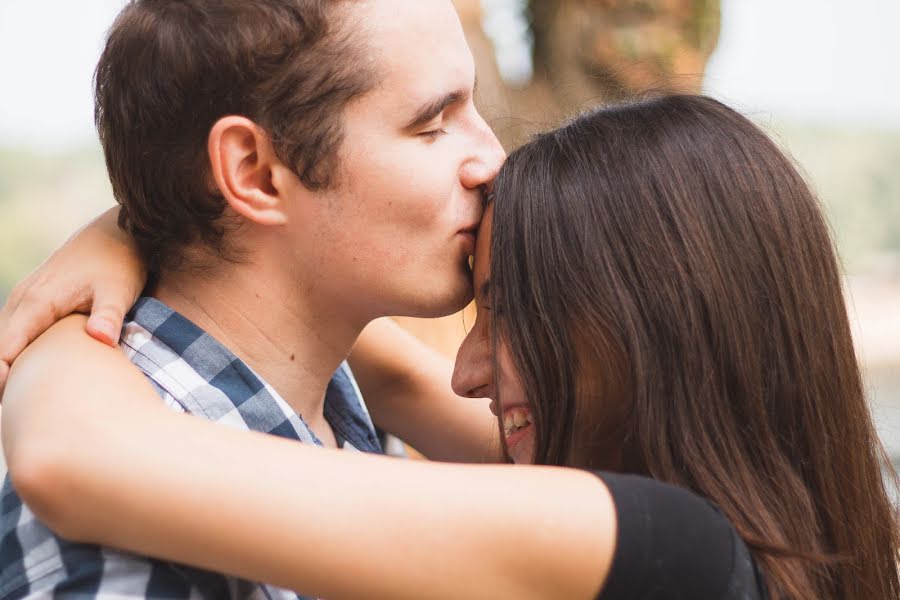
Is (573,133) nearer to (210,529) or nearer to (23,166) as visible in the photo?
(210,529)

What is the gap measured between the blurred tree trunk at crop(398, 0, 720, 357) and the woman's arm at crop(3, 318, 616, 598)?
1856 millimetres

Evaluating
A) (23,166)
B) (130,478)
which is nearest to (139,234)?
(130,478)

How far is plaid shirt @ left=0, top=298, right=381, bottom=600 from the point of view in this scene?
137 centimetres

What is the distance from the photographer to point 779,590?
142 centimetres

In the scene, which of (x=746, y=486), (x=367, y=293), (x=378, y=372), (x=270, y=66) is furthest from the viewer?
(x=378, y=372)

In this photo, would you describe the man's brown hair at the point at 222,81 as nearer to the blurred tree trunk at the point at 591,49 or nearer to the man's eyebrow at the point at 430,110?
the man's eyebrow at the point at 430,110

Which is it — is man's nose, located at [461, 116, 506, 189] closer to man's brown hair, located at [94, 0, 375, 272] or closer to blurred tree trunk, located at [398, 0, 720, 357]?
man's brown hair, located at [94, 0, 375, 272]

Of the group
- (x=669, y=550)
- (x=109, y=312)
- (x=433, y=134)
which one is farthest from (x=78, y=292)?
(x=669, y=550)

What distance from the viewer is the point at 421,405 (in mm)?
2342

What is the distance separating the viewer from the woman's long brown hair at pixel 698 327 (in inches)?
64.4

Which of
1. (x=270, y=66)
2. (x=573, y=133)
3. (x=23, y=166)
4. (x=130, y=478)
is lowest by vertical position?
(x=23, y=166)

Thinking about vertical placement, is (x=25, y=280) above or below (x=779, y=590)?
above

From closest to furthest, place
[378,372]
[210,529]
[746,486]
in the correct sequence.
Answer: [210,529] < [746,486] < [378,372]

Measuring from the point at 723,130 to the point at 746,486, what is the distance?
2.02 feet
